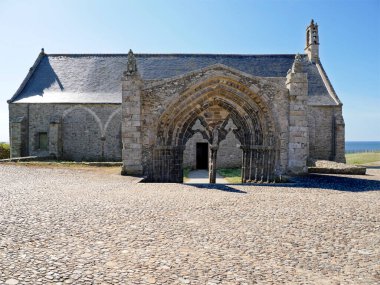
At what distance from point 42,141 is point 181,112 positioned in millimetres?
15446

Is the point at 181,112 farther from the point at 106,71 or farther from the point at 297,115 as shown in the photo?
the point at 106,71

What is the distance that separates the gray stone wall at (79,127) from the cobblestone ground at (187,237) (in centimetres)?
1433

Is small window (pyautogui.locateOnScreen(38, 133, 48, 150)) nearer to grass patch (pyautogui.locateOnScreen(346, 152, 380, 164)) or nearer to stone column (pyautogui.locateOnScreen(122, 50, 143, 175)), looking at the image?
stone column (pyautogui.locateOnScreen(122, 50, 143, 175))

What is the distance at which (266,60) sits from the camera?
969 inches

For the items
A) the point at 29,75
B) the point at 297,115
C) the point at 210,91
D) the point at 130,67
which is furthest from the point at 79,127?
the point at 297,115

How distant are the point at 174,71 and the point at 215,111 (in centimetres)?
1146

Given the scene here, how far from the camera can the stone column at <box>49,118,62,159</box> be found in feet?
72.5

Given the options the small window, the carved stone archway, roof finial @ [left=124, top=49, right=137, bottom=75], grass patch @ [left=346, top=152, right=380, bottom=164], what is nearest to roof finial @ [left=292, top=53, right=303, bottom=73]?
the carved stone archway

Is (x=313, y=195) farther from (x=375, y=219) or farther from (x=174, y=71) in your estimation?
(x=174, y=71)

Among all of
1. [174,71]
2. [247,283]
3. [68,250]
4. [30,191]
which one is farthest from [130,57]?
[174,71]

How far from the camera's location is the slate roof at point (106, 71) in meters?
23.1

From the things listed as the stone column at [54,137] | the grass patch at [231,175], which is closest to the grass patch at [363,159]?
the grass patch at [231,175]

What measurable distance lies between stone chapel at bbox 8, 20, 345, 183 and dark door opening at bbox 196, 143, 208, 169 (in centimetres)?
8

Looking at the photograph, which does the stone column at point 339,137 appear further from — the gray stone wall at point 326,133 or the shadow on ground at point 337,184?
the shadow on ground at point 337,184
